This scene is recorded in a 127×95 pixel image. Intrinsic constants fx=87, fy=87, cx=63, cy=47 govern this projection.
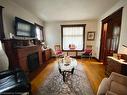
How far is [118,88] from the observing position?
1201 mm

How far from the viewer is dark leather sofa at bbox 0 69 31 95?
149 cm

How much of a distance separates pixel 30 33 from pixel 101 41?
3.78 m

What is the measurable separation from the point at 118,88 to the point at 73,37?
5.23m

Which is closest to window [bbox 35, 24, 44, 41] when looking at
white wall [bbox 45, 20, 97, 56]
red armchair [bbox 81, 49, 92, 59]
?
white wall [bbox 45, 20, 97, 56]

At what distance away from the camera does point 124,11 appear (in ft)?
9.29

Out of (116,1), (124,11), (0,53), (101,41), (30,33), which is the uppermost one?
A: (116,1)

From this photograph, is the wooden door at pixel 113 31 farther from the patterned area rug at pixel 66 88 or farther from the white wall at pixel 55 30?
the patterned area rug at pixel 66 88

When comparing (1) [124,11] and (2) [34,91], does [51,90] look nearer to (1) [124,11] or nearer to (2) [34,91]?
(2) [34,91]

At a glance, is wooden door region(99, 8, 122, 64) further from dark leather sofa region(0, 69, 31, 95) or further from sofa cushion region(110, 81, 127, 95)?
dark leather sofa region(0, 69, 31, 95)

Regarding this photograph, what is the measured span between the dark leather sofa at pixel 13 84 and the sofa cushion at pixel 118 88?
4.75 feet

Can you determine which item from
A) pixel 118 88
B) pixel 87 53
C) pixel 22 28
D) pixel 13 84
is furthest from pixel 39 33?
pixel 118 88

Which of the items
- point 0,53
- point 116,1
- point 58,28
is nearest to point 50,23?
point 58,28

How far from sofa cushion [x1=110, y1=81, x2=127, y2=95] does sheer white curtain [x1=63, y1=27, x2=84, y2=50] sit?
4993 millimetres

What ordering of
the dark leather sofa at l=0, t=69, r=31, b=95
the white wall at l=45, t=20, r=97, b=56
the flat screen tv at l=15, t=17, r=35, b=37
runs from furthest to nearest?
1. the white wall at l=45, t=20, r=97, b=56
2. the flat screen tv at l=15, t=17, r=35, b=37
3. the dark leather sofa at l=0, t=69, r=31, b=95
